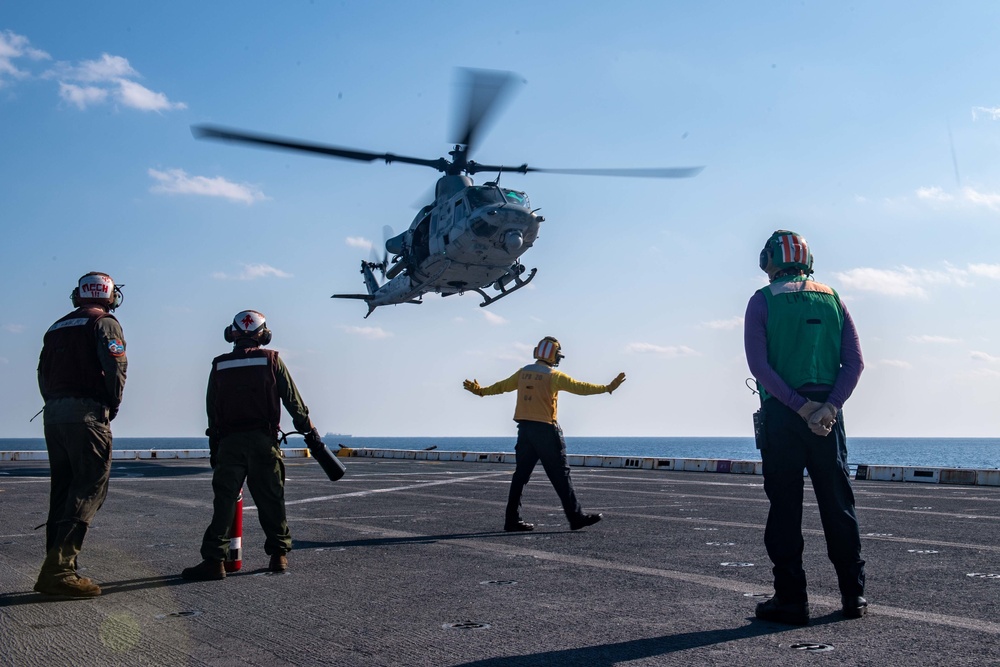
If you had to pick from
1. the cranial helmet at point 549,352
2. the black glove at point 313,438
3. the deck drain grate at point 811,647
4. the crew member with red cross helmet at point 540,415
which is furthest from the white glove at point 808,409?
the cranial helmet at point 549,352

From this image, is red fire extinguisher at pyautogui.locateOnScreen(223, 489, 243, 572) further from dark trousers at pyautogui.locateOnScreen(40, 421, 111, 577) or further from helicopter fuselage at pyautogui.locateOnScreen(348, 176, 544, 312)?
helicopter fuselage at pyautogui.locateOnScreen(348, 176, 544, 312)

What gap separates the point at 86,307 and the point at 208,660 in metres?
3.24

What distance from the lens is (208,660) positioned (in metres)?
4.04

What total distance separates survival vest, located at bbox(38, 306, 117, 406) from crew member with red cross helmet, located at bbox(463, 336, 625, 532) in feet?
15.3

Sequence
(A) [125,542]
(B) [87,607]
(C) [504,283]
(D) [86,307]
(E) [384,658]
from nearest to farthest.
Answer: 1. (E) [384,658]
2. (B) [87,607]
3. (D) [86,307]
4. (A) [125,542]
5. (C) [504,283]

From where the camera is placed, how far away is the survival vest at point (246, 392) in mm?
6652

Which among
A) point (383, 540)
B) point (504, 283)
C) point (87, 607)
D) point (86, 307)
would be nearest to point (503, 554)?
point (383, 540)

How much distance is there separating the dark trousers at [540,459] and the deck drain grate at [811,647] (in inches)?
196

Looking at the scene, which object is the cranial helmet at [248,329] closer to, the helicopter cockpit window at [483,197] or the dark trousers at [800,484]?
the dark trousers at [800,484]

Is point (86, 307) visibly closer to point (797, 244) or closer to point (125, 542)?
point (125, 542)

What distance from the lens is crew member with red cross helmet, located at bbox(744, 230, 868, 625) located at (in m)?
5.04

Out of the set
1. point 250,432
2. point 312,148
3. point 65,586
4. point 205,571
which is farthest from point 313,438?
point 312,148

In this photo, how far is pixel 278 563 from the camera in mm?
6613

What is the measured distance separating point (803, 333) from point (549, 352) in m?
4.91
